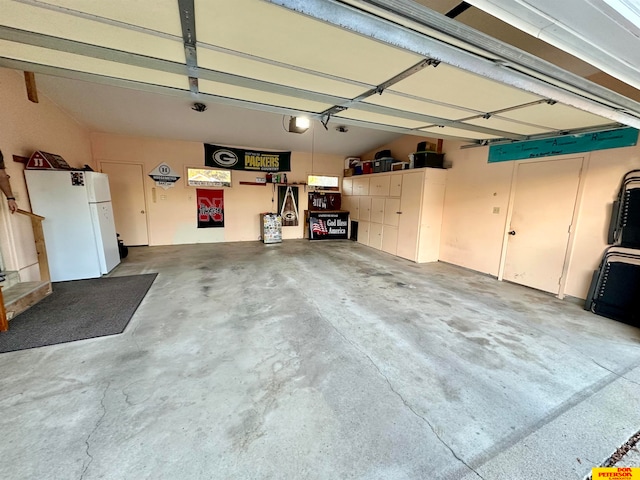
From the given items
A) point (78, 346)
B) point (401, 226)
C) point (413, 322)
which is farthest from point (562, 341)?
point (78, 346)

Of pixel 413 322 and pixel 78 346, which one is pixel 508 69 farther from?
pixel 78 346

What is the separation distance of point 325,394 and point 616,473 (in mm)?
1616

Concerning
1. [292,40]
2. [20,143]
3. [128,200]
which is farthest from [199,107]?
[292,40]

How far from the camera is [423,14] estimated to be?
4.21 ft

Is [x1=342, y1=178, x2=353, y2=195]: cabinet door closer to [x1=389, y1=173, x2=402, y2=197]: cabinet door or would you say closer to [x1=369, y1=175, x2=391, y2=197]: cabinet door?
[x1=369, y1=175, x2=391, y2=197]: cabinet door

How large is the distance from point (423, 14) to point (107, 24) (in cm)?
173

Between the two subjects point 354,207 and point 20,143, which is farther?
point 354,207

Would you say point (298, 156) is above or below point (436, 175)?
above

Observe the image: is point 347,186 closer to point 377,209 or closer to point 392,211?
point 377,209

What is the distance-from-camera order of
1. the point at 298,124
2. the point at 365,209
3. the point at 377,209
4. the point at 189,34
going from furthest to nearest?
the point at 365,209 → the point at 377,209 → the point at 298,124 → the point at 189,34

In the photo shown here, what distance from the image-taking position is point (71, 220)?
3.93 meters

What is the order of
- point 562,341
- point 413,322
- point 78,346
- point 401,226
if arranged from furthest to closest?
point 401,226
point 413,322
point 562,341
point 78,346

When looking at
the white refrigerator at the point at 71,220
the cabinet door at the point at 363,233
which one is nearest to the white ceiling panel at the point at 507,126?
the cabinet door at the point at 363,233

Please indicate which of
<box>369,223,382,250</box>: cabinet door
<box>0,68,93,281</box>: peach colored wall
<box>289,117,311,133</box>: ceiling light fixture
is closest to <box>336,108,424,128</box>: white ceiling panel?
<box>289,117,311,133</box>: ceiling light fixture
